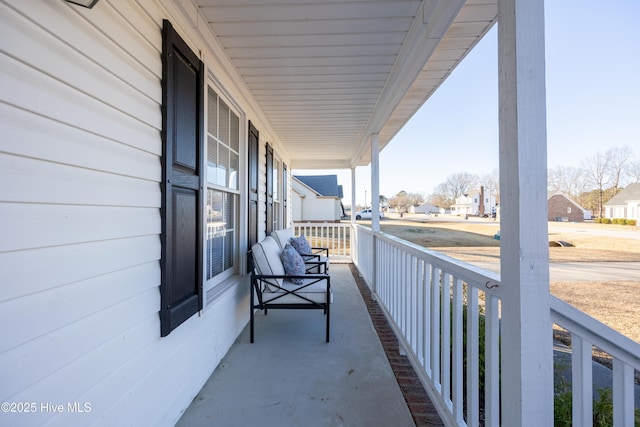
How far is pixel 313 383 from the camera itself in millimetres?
2111

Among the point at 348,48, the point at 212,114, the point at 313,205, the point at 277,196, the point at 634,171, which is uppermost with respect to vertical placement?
the point at 348,48

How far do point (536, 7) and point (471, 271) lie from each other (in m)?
1.11

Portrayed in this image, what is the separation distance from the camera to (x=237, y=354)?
2.53 meters

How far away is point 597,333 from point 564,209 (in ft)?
2.37

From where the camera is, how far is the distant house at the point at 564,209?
114 cm

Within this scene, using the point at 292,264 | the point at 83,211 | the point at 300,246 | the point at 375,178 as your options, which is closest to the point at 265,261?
the point at 292,264

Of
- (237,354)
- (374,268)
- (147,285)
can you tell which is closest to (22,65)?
(147,285)

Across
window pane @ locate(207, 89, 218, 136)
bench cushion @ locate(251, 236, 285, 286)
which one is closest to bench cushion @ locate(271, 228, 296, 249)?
bench cushion @ locate(251, 236, 285, 286)

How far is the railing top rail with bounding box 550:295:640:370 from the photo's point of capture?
0.84 meters

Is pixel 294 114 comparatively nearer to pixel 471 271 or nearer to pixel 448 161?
pixel 448 161

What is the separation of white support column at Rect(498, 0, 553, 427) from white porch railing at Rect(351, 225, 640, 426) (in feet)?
0.27

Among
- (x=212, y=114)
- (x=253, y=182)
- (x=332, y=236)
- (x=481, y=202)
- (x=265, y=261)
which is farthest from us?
(x=332, y=236)

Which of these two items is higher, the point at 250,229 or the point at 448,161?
the point at 448,161

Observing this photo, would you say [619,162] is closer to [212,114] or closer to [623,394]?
[623,394]
